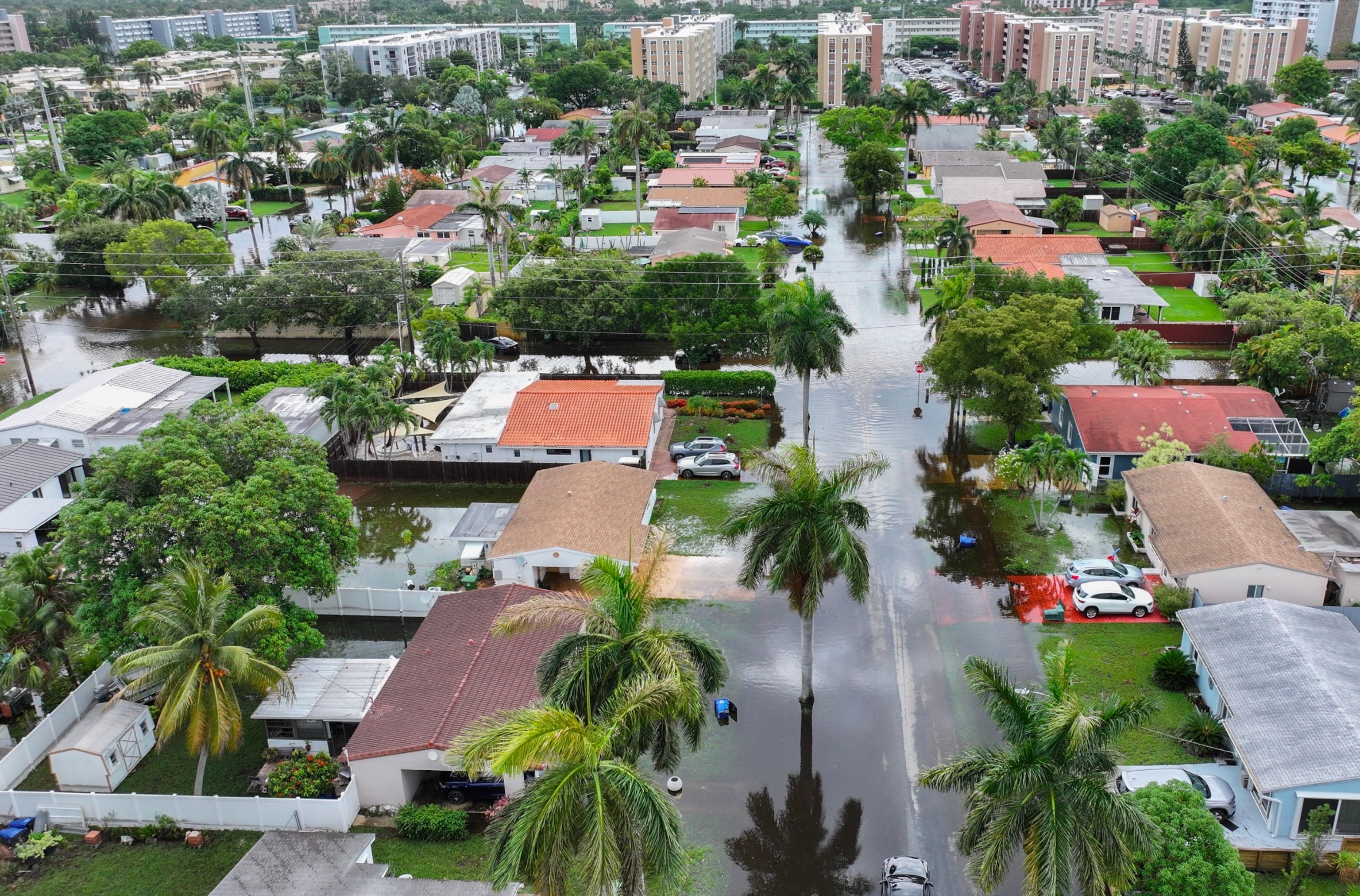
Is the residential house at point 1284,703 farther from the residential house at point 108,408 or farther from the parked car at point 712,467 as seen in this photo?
the residential house at point 108,408

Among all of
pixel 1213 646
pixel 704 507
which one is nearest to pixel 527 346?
pixel 704 507

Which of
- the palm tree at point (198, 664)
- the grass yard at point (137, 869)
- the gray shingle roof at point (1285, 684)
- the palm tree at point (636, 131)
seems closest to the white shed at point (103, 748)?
the grass yard at point (137, 869)

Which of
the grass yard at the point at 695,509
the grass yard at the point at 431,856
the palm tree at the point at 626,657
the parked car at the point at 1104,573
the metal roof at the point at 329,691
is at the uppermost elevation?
the palm tree at the point at 626,657

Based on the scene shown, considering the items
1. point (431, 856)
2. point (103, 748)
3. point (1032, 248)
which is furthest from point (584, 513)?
point (1032, 248)

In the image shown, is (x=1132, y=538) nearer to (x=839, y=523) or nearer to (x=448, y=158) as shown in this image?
(x=839, y=523)

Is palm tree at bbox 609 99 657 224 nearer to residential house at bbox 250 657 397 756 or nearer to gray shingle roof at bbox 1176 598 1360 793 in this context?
residential house at bbox 250 657 397 756

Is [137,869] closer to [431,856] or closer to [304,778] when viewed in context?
[304,778]

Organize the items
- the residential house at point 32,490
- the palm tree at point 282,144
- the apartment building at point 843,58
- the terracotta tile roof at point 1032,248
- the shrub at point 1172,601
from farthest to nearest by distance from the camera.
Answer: the apartment building at point 843,58 → the palm tree at point 282,144 → the terracotta tile roof at point 1032,248 → the residential house at point 32,490 → the shrub at point 1172,601
